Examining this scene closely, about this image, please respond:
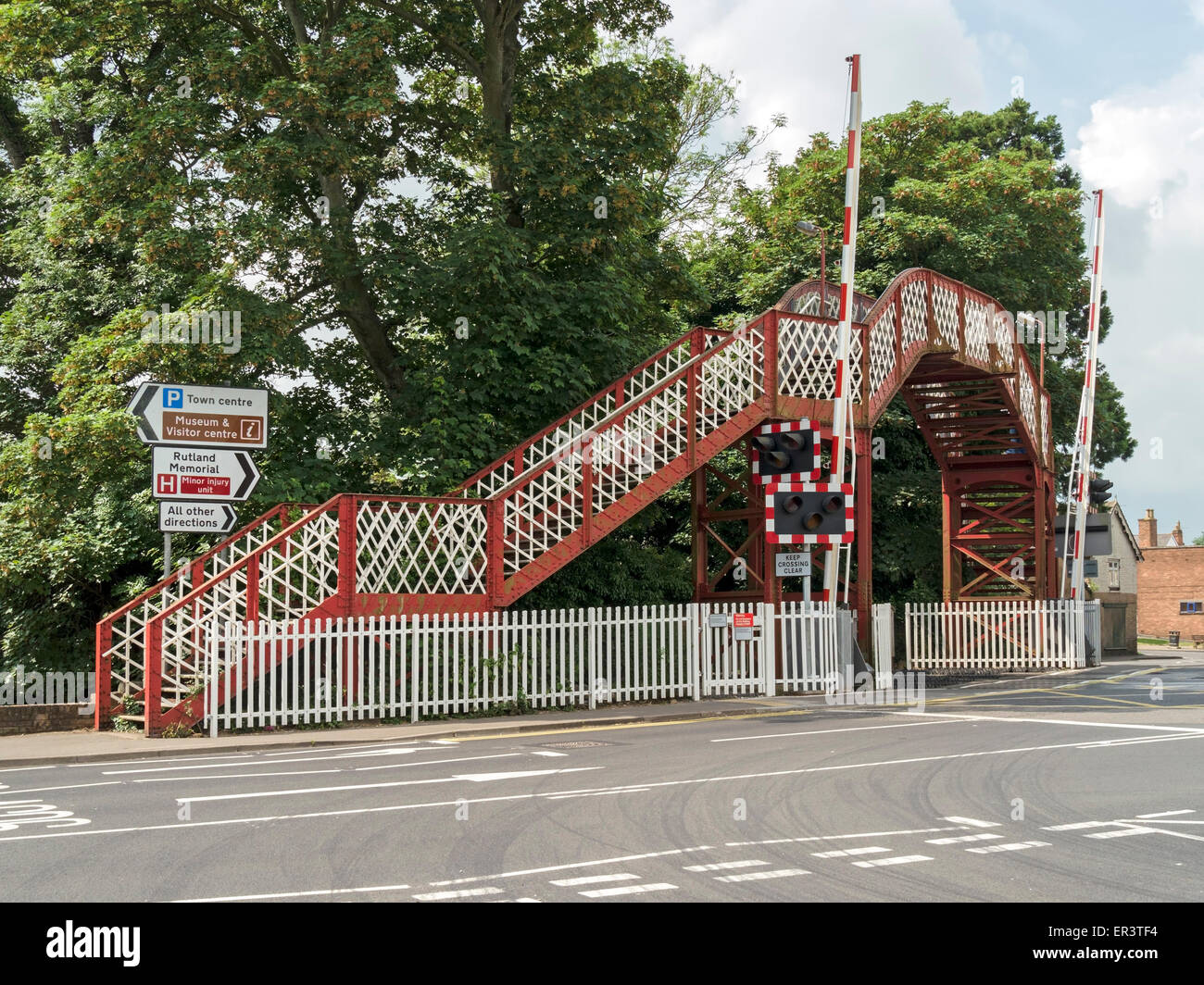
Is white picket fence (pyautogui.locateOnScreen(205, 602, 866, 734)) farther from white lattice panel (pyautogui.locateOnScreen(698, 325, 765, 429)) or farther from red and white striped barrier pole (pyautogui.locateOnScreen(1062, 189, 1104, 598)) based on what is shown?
red and white striped barrier pole (pyautogui.locateOnScreen(1062, 189, 1104, 598))

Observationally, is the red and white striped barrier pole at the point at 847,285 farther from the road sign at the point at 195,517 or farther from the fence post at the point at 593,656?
the road sign at the point at 195,517

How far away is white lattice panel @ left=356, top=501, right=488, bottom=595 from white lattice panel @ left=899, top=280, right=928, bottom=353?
11.2 metres

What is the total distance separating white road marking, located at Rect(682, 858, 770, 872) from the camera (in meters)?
7.65

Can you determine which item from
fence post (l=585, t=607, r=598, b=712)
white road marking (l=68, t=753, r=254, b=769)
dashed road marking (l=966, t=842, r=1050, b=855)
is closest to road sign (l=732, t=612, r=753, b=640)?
fence post (l=585, t=607, r=598, b=712)

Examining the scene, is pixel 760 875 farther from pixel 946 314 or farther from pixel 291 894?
pixel 946 314

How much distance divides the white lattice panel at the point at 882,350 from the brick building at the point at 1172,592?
2141 inches

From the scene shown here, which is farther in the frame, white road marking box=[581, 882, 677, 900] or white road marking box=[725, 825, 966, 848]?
white road marking box=[725, 825, 966, 848]

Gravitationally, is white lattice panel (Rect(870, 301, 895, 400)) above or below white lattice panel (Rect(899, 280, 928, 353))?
below

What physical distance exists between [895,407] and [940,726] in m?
18.9

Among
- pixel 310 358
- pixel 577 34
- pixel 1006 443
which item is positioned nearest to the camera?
pixel 310 358
